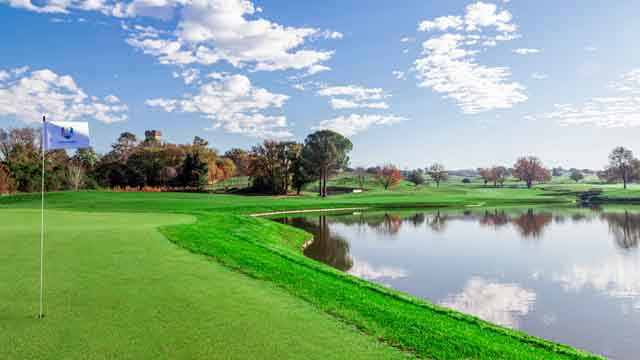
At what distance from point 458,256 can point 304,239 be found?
9.36 meters

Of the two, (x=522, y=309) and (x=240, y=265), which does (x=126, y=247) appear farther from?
(x=522, y=309)

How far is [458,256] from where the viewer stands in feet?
70.7

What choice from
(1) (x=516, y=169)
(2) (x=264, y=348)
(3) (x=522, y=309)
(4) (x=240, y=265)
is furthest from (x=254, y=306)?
(1) (x=516, y=169)

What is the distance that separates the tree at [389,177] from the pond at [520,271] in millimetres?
67114

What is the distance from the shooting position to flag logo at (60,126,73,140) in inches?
312

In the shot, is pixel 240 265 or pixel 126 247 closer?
pixel 240 265

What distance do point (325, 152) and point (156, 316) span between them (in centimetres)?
7223

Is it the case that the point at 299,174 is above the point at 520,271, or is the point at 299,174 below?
above

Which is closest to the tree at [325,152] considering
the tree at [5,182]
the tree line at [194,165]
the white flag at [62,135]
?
the tree line at [194,165]

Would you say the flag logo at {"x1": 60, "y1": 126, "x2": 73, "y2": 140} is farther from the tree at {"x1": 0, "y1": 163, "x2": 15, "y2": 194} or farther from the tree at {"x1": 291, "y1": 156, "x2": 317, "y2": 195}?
the tree at {"x1": 291, "y1": 156, "x2": 317, "y2": 195}

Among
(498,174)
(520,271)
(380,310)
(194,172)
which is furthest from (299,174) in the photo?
(498,174)

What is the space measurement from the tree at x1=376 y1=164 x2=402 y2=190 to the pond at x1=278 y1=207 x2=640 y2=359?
67.1 meters

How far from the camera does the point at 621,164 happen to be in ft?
355

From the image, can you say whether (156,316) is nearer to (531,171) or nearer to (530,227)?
(530,227)
